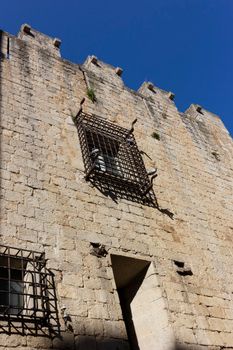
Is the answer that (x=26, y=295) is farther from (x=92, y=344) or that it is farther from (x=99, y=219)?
(x=99, y=219)

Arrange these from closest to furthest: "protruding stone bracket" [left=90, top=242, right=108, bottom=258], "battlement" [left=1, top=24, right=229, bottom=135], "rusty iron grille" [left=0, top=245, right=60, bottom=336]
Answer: "rusty iron grille" [left=0, top=245, right=60, bottom=336]
"protruding stone bracket" [left=90, top=242, right=108, bottom=258]
"battlement" [left=1, top=24, right=229, bottom=135]

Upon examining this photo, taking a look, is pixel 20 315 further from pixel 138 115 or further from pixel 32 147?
pixel 138 115

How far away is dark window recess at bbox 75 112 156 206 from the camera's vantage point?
555 cm

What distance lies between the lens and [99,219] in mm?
4973

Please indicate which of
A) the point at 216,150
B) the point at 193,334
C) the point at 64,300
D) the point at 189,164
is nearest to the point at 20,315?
the point at 64,300

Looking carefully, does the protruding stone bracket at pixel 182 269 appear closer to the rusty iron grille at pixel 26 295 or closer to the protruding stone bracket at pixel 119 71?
the rusty iron grille at pixel 26 295

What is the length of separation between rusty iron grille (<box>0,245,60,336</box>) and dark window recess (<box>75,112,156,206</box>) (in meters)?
1.73

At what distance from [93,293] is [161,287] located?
3.43 feet

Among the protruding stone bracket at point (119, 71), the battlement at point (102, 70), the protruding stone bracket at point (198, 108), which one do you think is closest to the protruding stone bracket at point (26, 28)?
the battlement at point (102, 70)

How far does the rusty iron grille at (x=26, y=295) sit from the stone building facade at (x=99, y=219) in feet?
0.03

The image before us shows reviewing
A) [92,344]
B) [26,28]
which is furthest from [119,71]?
[92,344]

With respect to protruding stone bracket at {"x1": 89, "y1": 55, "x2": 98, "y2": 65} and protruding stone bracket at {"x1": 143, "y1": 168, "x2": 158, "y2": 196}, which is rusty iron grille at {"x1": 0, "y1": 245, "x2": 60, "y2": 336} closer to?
protruding stone bracket at {"x1": 143, "y1": 168, "x2": 158, "y2": 196}

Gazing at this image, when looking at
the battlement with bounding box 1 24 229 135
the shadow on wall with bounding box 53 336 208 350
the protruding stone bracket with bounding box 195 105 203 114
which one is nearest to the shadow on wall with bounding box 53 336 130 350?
the shadow on wall with bounding box 53 336 208 350

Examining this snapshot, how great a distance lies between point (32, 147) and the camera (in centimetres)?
519
